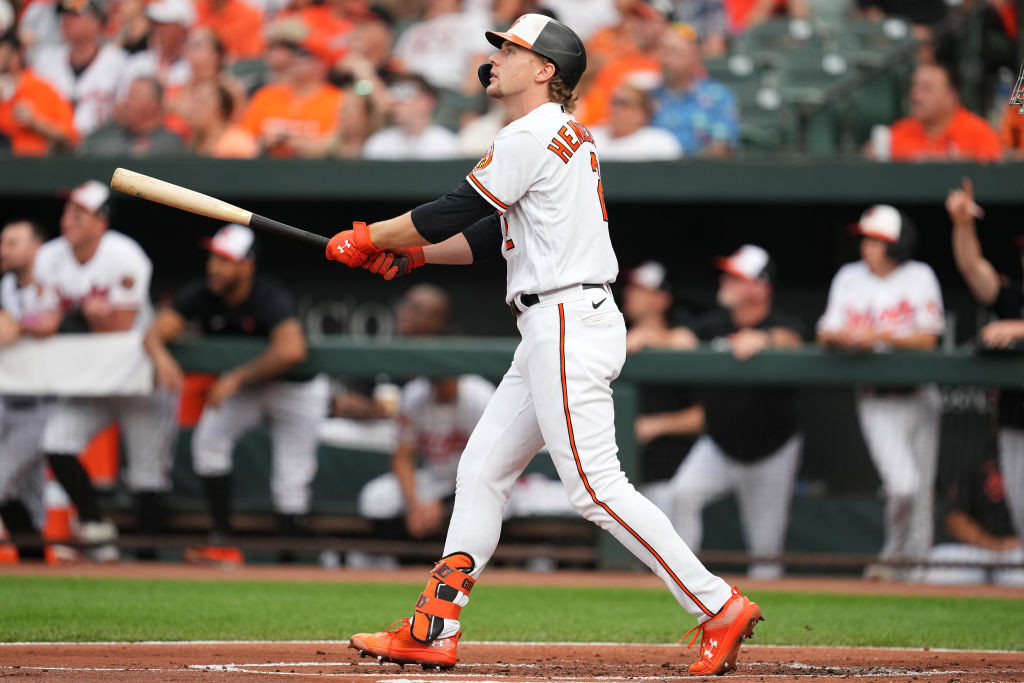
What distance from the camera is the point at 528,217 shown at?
379 cm

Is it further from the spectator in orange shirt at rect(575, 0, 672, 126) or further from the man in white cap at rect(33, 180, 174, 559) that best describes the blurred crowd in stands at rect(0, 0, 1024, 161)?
the man in white cap at rect(33, 180, 174, 559)

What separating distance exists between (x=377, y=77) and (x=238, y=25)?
189cm

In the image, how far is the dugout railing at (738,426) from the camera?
22.2 feet

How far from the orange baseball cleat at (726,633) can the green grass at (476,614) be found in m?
1.10

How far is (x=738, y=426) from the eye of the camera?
273 inches

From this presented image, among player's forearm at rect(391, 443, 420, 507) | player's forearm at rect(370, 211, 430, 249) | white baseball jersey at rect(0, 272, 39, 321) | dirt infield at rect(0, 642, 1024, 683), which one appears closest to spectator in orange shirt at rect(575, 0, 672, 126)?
player's forearm at rect(391, 443, 420, 507)

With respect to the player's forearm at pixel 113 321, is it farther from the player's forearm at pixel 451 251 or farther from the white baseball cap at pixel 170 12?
the white baseball cap at pixel 170 12

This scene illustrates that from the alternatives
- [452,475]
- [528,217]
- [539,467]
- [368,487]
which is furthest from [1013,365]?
[528,217]

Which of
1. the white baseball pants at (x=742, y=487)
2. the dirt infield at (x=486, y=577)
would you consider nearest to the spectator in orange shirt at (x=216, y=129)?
the dirt infield at (x=486, y=577)

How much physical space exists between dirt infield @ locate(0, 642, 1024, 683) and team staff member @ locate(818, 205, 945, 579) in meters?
2.28

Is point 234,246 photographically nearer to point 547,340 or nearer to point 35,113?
point 35,113

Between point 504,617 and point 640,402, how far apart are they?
195 cm

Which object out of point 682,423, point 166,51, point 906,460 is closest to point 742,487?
point 682,423

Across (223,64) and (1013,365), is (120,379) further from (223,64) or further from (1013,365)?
(1013,365)
